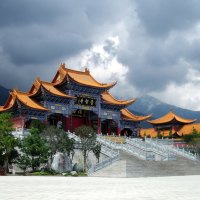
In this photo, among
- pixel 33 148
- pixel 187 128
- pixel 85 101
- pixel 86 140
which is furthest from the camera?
pixel 187 128

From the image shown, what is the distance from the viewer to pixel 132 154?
38094 mm

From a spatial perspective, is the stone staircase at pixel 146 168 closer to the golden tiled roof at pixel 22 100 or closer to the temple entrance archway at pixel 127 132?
the golden tiled roof at pixel 22 100

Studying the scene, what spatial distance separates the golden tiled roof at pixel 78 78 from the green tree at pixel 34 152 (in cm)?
2005

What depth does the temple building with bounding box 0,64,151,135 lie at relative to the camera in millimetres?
47406

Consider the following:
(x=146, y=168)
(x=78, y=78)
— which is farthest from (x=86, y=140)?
(x=78, y=78)

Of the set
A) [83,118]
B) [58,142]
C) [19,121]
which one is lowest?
[58,142]

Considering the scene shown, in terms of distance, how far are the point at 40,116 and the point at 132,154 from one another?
14818 millimetres

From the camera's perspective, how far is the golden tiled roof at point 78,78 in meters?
53.5

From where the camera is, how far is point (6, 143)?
31125mm

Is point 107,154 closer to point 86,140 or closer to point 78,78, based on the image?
point 86,140

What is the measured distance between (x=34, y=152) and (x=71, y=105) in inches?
789
